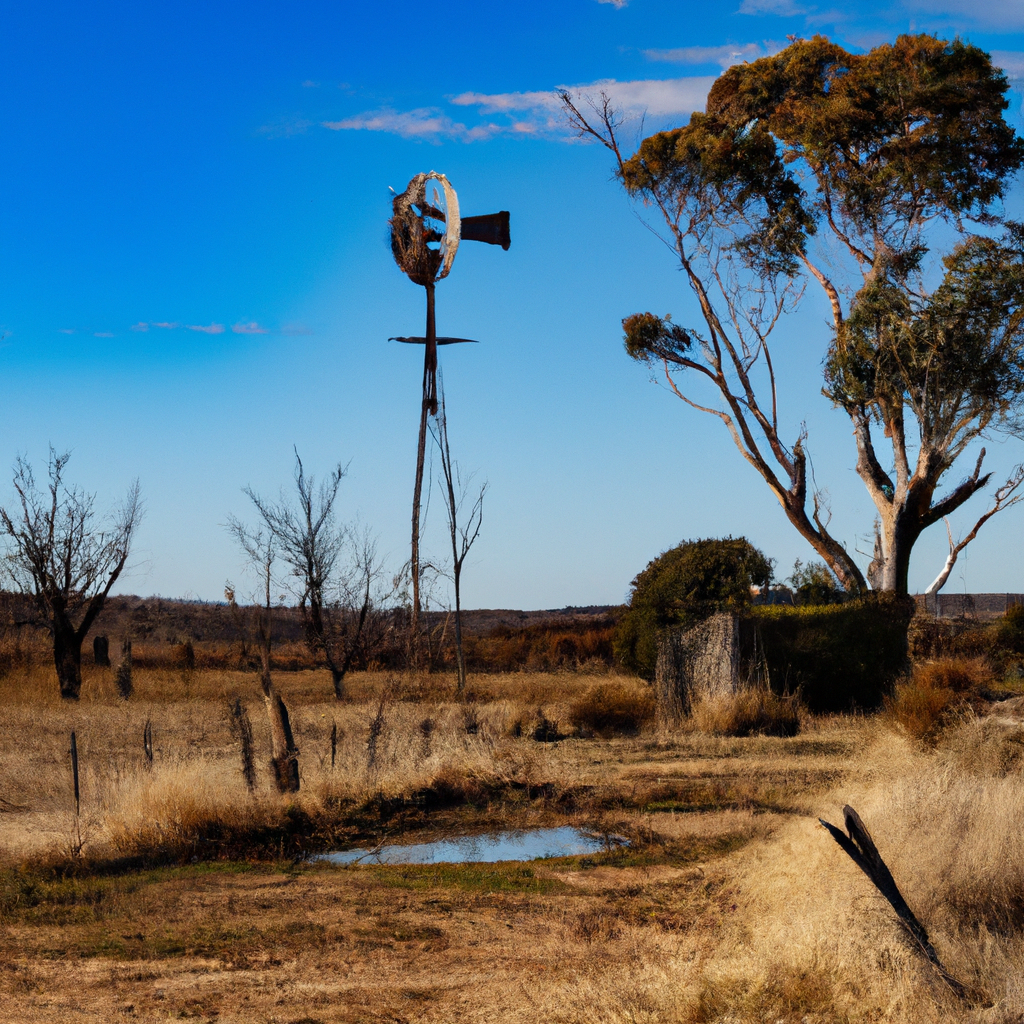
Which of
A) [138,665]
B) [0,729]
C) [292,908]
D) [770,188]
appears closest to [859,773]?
[292,908]

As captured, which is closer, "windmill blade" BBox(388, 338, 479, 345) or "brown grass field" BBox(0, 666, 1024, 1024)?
"brown grass field" BBox(0, 666, 1024, 1024)

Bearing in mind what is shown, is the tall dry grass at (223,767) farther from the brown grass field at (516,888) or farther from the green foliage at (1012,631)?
the green foliage at (1012,631)

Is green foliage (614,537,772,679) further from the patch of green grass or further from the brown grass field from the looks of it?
the patch of green grass

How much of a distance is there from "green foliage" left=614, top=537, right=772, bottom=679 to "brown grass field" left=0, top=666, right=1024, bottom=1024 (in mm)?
4506

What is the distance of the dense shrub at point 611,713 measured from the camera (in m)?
14.8

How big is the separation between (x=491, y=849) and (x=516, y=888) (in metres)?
1.26

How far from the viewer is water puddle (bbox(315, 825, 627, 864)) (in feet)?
25.9

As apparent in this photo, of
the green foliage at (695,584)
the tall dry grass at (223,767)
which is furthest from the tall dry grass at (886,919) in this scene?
the green foliage at (695,584)

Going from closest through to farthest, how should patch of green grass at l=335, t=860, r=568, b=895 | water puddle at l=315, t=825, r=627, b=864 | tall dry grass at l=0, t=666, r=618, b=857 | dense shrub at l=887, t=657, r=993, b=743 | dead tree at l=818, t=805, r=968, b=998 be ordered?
dead tree at l=818, t=805, r=968, b=998 < patch of green grass at l=335, t=860, r=568, b=895 < water puddle at l=315, t=825, r=627, b=864 < tall dry grass at l=0, t=666, r=618, b=857 < dense shrub at l=887, t=657, r=993, b=743

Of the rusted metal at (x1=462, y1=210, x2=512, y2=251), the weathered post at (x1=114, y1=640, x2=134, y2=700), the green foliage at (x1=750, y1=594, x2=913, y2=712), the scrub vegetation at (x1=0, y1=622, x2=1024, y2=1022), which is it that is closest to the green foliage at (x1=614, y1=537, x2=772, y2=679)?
the green foliage at (x1=750, y1=594, x2=913, y2=712)

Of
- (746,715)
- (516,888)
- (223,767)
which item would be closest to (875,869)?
(516,888)

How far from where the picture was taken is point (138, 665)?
28.5 meters

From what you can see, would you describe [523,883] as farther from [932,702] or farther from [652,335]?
[652,335]

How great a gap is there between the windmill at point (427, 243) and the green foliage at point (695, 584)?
A: 5308 millimetres
